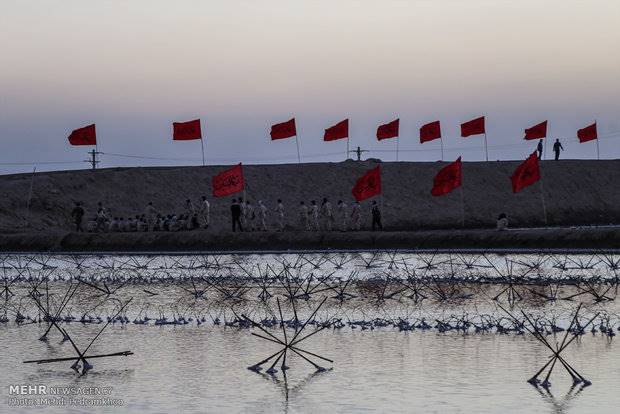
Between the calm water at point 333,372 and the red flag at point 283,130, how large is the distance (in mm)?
37992

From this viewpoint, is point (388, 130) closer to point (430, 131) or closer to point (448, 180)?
point (430, 131)

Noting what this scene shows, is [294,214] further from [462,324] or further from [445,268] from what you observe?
[462,324]

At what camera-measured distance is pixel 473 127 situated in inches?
2562

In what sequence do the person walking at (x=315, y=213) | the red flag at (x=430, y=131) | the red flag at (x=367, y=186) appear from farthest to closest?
the red flag at (x=430, y=131), the person walking at (x=315, y=213), the red flag at (x=367, y=186)

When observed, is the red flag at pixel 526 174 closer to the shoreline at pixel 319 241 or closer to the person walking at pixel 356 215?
Result: the shoreline at pixel 319 241

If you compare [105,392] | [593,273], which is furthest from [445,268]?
[105,392]

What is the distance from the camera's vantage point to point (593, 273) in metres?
38.3

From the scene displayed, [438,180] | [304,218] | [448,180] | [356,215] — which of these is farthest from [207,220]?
[448,180]

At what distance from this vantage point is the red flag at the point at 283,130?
62.7m

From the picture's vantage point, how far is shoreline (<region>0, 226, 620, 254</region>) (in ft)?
163

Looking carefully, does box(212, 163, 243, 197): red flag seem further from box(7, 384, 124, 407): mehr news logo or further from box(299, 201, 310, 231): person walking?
box(7, 384, 124, 407): mehr news logo

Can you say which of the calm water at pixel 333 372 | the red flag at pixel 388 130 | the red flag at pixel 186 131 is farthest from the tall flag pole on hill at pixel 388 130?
the calm water at pixel 333 372

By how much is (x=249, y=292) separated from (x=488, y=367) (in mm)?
14196

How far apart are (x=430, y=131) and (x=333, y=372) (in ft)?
153
